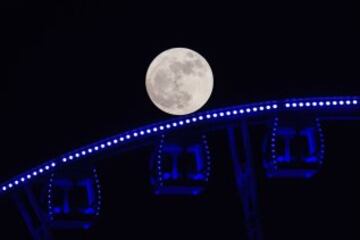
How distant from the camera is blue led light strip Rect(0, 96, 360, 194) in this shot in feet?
41.8

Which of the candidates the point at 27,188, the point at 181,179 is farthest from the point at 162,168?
the point at 27,188

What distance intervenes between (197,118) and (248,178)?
50.4 inches

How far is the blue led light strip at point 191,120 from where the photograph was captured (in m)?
12.8

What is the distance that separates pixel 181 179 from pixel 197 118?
0.95 meters

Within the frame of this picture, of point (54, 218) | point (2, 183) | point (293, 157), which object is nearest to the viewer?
point (293, 157)

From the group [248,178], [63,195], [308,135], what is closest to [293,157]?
[308,135]

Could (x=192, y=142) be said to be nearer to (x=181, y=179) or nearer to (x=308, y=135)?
(x=181, y=179)

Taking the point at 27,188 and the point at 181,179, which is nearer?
the point at 181,179

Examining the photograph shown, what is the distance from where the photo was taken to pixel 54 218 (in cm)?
1350

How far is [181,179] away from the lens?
42.4 feet

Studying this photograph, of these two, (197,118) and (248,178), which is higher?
(197,118)

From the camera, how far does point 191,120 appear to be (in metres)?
13.2

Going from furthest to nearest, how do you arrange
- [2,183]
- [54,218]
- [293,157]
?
[2,183], [54,218], [293,157]

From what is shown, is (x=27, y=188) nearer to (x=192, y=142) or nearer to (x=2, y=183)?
(x=2, y=183)
